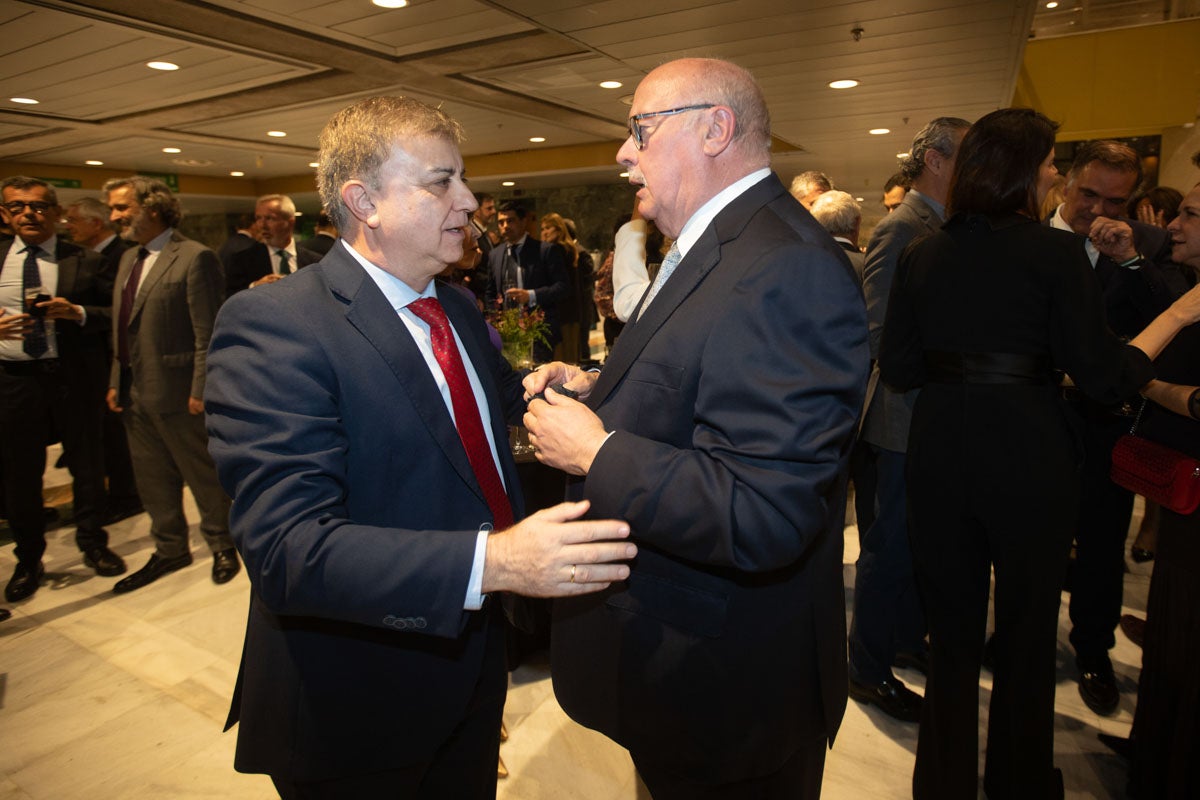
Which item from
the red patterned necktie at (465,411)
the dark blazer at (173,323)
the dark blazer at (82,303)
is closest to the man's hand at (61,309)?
the dark blazer at (82,303)

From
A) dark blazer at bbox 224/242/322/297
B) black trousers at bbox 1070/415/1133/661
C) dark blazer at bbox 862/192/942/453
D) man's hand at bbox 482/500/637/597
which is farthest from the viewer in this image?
dark blazer at bbox 224/242/322/297

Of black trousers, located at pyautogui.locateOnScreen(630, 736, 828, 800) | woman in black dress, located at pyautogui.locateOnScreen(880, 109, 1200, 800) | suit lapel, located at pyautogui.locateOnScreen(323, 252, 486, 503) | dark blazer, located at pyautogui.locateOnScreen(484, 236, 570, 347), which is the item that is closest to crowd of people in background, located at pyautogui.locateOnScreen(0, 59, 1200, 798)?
woman in black dress, located at pyautogui.locateOnScreen(880, 109, 1200, 800)

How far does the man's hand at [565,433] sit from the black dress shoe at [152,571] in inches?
143

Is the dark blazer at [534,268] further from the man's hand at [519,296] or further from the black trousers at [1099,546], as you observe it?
the black trousers at [1099,546]

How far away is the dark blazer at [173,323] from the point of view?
11.4 ft

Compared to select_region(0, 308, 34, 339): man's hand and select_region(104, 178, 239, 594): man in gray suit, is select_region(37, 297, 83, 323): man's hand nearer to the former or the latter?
select_region(0, 308, 34, 339): man's hand

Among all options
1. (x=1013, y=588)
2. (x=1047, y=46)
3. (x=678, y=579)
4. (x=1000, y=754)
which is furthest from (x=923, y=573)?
(x=1047, y=46)

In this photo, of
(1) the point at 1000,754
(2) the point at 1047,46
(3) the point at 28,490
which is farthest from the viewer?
(2) the point at 1047,46

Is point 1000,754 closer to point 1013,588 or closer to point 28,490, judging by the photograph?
point 1013,588

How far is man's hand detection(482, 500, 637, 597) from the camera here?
3.03 feet

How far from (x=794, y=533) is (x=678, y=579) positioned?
0.25 metres

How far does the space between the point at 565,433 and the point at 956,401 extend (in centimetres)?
134

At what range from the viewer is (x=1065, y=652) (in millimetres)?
2928

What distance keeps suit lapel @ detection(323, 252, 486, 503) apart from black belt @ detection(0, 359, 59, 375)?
335 centimetres
